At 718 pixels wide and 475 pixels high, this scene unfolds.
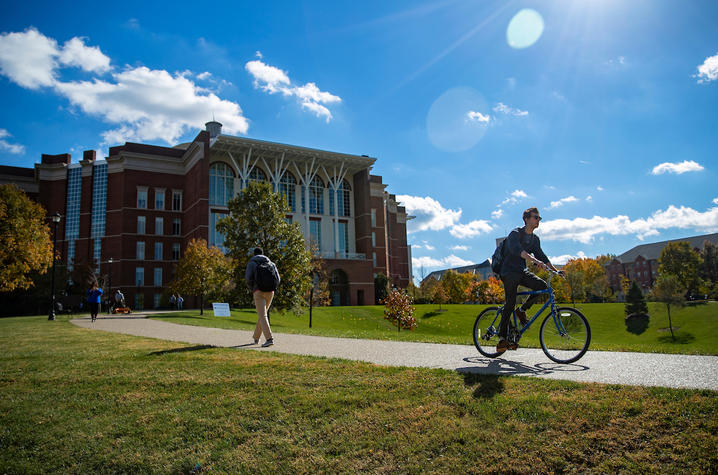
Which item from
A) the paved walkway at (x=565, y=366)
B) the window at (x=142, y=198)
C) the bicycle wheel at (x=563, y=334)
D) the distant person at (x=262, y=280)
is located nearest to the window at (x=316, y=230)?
the window at (x=142, y=198)

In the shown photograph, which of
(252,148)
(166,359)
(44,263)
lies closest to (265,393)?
(166,359)

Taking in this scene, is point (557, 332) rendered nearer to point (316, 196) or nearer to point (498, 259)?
point (498, 259)

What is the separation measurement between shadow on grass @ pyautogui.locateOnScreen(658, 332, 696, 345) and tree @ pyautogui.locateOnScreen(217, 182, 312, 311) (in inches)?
1034

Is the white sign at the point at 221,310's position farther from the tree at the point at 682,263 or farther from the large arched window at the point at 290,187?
the tree at the point at 682,263

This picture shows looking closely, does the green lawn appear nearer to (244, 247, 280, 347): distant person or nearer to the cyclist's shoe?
(244, 247, 280, 347): distant person

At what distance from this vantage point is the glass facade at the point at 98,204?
188ft

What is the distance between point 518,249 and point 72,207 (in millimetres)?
64878

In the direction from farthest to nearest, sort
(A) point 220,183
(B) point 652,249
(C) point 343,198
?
(B) point 652,249 → (C) point 343,198 → (A) point 220,183

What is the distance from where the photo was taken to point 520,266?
6.48 m

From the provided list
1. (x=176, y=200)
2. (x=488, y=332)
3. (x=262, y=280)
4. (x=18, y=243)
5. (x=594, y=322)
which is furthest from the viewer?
(x=176, y=200)

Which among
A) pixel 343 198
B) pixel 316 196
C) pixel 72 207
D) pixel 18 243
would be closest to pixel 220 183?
pixel 316 196

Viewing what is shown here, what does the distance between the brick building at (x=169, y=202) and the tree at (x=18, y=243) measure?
2558 cm

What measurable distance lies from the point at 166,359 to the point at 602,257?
120 meters

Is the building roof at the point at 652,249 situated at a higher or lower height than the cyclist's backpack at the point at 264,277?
higher
